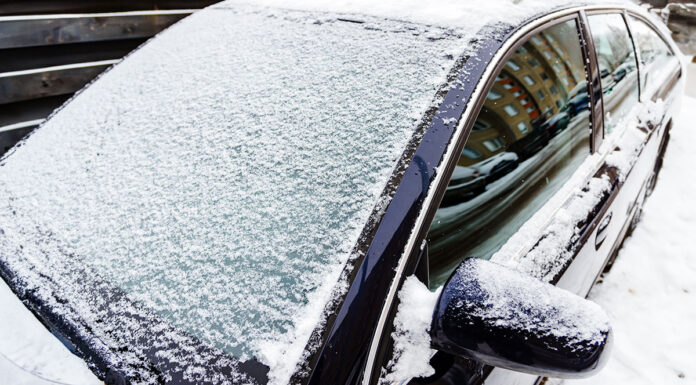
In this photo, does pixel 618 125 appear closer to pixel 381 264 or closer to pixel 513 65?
pixel 513 65

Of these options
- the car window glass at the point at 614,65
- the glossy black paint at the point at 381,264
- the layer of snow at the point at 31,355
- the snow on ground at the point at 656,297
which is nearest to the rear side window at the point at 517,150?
the glossy black paint at the point at 381,264

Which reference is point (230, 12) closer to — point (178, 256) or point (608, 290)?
point (178, 256)

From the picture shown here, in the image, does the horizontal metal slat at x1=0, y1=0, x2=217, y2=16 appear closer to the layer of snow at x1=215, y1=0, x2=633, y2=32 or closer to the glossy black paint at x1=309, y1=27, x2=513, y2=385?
the layer of snow at x1=215, y1=0, x2=633, y2=32

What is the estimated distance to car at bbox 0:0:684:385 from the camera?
0.82 metres

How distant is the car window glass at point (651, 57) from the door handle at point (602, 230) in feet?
3.16

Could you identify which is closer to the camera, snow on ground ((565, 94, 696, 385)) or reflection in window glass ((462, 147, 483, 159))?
reflection in window glass ((462, 147, 483, 159))

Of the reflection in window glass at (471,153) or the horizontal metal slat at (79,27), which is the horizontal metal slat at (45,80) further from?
the reflection in window glass at (471,153)

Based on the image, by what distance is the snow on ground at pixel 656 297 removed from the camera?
196 cm

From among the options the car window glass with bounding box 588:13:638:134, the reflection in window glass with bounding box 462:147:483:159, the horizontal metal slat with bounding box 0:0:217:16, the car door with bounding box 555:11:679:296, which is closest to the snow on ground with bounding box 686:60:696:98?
the car door with bounding box 555:11:679:296

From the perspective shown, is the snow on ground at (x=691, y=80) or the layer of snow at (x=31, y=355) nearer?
the layer of snow at (x=31, y=355)

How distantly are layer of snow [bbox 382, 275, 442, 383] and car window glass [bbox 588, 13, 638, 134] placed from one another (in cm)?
132

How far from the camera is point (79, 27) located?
3219 mm

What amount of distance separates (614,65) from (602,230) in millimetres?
800

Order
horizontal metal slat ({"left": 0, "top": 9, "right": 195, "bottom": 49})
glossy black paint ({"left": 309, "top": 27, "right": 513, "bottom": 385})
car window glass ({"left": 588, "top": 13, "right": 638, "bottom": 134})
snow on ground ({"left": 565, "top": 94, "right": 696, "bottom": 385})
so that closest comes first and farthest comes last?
glossy black paint ({"left": 309, "top": 27, "right": 513, "bottom": 385})
car window glass ({"left": 588, "top": 13, "right": 638, "bottom": 134})
snow on ground ({"left": 565, "top": 94, "right": 696, "bottom": 385})
horizontal metal slat ({"left": 0, "top": 9, "right": 195, "bottom": 49})
